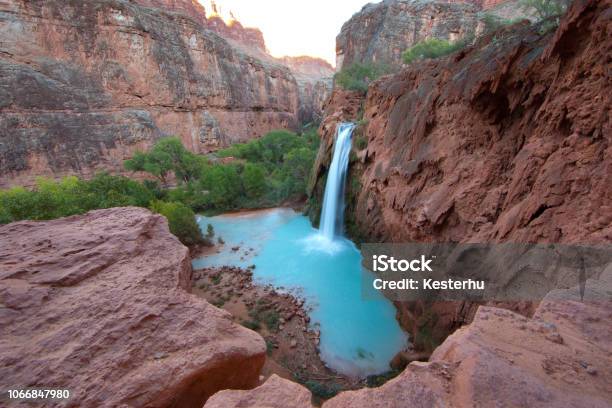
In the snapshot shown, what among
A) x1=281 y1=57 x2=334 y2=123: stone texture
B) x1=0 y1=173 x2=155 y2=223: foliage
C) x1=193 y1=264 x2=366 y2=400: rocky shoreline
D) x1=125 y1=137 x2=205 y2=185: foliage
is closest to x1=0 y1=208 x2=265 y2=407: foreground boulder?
x1=193 y1=264 x2=366 y2=400: rocky shoreline

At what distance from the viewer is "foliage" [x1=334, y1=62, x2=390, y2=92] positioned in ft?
60.4

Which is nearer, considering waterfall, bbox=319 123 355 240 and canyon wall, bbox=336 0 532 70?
waterfall, bbox=319 123 355 240

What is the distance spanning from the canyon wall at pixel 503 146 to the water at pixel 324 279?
1.05 m

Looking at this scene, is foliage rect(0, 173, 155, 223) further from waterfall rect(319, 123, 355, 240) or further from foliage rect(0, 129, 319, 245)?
waterfall rect(319, 123, 355, 240)

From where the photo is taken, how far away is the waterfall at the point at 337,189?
13289 mm

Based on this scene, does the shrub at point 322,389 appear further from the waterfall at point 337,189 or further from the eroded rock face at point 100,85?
the eroded rock face at point 100,85

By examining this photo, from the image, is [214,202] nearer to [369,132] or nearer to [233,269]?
[233,269]

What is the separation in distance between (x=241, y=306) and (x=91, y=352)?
6440 millimetres

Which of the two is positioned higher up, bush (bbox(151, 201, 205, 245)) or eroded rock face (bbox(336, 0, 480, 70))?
eroded rock face (bbox(336, 0, 480, 70))

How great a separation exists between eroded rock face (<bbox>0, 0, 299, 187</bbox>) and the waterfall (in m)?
19.6

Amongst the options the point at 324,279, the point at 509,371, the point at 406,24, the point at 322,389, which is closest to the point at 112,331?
the point at 509,371

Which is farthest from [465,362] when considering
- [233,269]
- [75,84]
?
[75,84]

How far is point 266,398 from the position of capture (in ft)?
5.98

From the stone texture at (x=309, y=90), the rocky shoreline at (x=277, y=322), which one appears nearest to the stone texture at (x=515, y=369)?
the rocky shoreline at (x=277, y=322)
